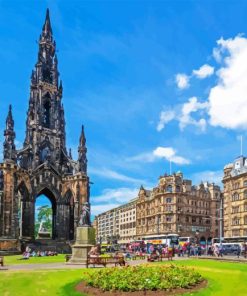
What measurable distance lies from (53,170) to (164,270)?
5866 cm

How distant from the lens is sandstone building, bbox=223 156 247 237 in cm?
9425

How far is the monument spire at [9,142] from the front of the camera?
2640 inches

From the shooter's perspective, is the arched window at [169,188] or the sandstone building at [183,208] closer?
the sandstone building at [183,208]

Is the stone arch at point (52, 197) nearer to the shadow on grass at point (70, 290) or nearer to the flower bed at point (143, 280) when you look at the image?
the shadow on grass at point (70, 290)

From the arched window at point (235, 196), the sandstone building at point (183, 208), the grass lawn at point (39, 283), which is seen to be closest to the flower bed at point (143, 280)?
the grass lawn at point (39, 283)

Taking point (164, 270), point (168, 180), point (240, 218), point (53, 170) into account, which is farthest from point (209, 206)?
point (164, 270)

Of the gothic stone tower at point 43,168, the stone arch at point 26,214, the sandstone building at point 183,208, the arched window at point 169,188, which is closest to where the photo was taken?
the gothic stone tower at point 43,168

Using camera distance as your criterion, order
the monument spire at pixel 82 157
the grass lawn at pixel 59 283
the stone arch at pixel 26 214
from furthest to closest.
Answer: the monument spire at pixel 82 157
the stone arch at pixel 26 214
the grass lawn at pixel 59 283

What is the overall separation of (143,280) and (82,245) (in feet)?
58.4

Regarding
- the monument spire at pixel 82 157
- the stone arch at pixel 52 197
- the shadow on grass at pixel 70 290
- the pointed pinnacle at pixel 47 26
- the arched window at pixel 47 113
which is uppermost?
the pointed pinnacle at pixel 47 26

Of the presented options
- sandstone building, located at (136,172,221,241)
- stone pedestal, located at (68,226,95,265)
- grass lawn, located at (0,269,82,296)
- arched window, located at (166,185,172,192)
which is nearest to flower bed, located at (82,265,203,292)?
grass lawn, located at (0,269,82,296)

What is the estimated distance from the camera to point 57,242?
2810 inches

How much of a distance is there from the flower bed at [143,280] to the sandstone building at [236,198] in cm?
7661

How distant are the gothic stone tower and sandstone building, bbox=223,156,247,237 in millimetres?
39359
